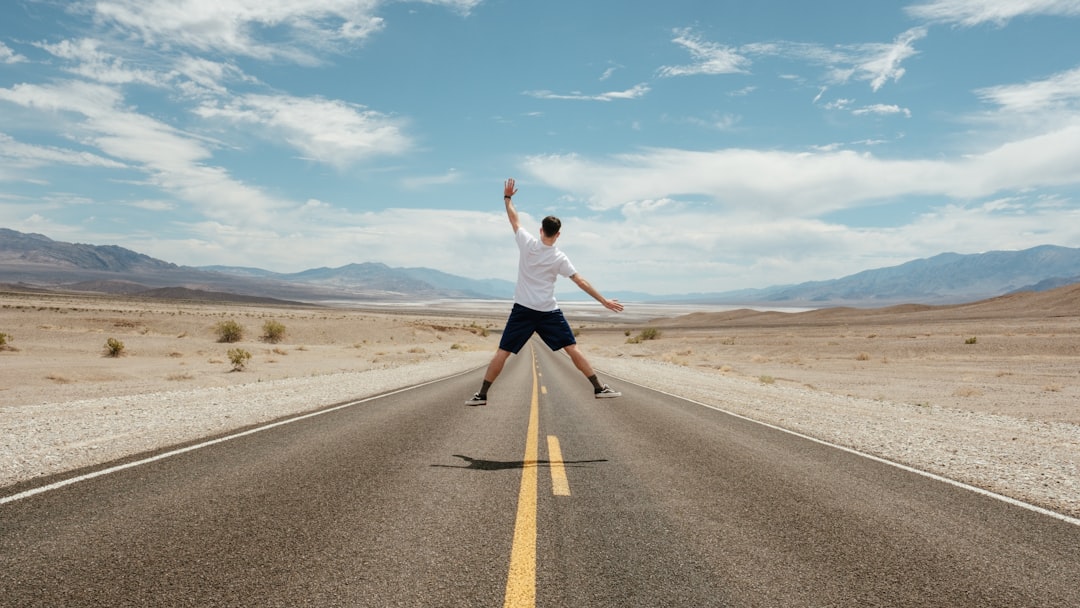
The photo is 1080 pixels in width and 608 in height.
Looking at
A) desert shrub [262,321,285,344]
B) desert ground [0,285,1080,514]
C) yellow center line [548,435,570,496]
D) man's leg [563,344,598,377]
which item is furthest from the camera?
desert shrub [262,321,285,344]

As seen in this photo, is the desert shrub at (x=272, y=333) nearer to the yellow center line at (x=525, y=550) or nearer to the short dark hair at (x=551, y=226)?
the short dark hair at (x=551, y=226)

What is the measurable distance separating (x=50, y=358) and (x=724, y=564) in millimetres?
36276

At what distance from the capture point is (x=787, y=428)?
1045cm

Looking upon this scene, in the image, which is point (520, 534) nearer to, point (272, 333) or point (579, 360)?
point (579, 360)

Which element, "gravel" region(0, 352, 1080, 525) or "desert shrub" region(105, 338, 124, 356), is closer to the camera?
"gravel" region(0, 352, 1080, 525)

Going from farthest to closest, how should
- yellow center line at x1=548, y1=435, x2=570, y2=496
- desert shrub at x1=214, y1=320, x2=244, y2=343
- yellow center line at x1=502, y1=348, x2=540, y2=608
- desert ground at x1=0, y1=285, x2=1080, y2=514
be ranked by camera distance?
desert shrub at x1=214, y1=320, x2=244, y2=343 → desert ground at x1=0, y1=285, x2=1080, y2=514 → yellow center line at x1=548, y1=435, x2=570, y2=496 → yellow center line at x1=502, y1=348, x2=540, y2=608

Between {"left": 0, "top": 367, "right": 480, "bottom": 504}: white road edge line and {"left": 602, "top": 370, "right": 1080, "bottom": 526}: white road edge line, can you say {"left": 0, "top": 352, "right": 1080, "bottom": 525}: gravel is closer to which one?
{"left": 602, "top": 370, "right": 1080, "bottom": 526}: white road edge line

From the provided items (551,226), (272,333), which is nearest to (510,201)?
(551,226)

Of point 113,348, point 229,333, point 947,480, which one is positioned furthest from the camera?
point 229,333

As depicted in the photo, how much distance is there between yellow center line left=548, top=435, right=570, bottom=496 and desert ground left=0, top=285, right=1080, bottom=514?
4557 mm

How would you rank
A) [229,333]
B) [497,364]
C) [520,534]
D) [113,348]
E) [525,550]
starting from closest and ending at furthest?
[525,550]
[520,534]
[497,364]
[113,348]
[229,333]

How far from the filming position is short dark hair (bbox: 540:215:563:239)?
731 centimetres

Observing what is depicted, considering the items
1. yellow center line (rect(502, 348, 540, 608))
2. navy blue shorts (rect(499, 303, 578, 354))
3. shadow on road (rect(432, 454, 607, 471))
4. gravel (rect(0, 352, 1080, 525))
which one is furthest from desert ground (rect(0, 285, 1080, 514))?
yellow center line (rect(502, 348, 540, 608))

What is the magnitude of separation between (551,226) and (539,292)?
0.88 meters
